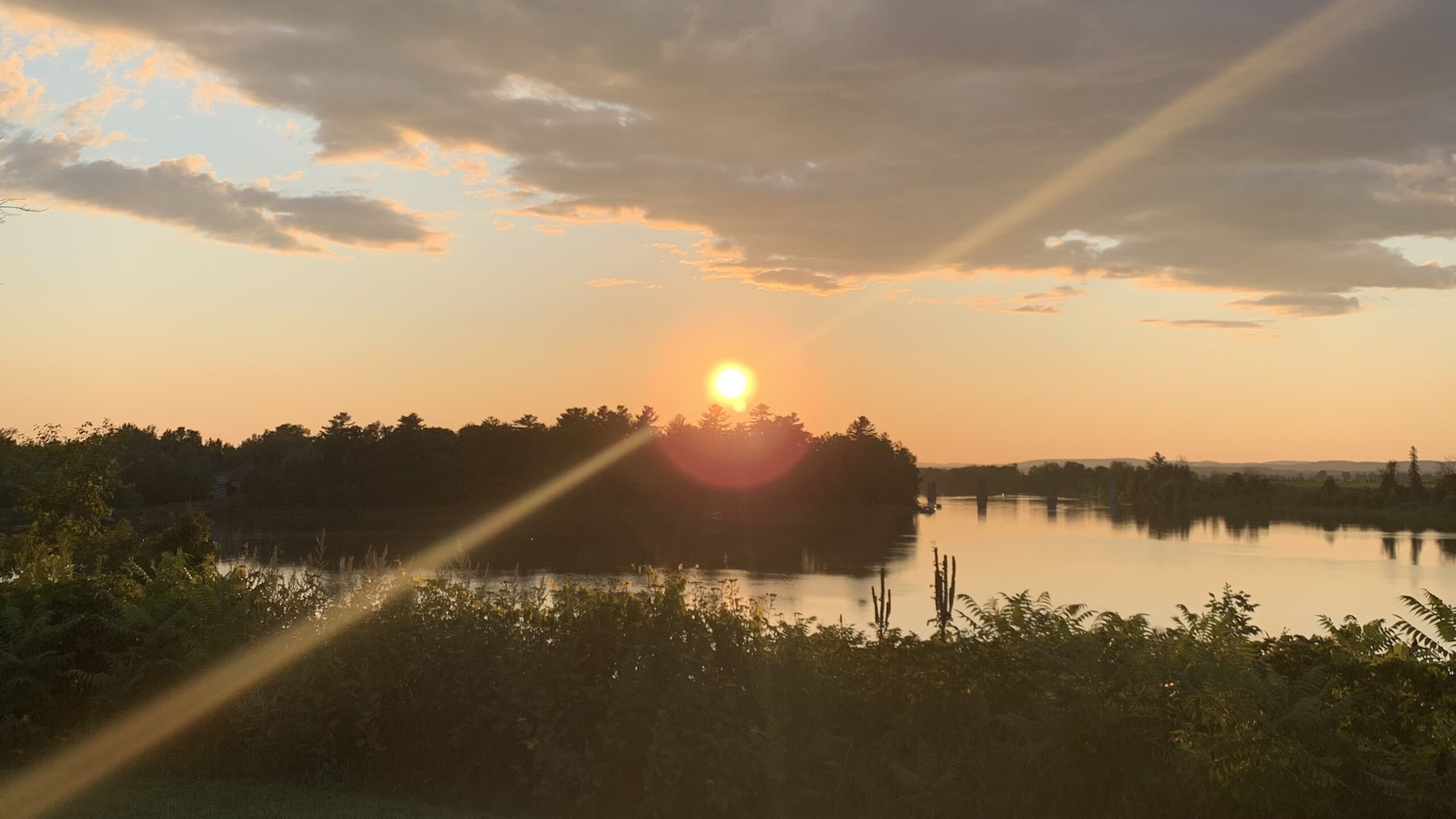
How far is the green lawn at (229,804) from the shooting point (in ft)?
24.7

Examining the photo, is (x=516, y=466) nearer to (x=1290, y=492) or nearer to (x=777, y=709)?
(x=1290, y=492)

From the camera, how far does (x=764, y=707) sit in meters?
8.08

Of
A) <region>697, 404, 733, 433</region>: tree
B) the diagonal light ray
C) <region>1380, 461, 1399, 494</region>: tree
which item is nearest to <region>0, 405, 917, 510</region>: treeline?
<region>697, 404, 733, 433</region>: tree

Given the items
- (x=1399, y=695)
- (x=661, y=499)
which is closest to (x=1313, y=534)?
(x=661, y=499)

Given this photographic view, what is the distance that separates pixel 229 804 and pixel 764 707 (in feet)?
12.8

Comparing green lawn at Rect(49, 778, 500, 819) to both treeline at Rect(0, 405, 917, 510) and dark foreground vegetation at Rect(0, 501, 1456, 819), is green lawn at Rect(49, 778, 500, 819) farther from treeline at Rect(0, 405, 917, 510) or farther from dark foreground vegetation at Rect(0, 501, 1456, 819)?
treeline at Rect(0, 405, 917, 510)

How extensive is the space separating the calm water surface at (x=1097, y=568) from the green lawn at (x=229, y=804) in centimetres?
2089

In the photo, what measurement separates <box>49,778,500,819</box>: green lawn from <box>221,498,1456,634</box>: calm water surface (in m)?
20.9

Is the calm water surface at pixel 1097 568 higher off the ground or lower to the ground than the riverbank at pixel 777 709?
lower

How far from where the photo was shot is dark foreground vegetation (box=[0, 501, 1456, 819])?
7.48m

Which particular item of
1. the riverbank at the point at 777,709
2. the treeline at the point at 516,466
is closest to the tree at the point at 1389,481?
the treeline at the point at 516,466

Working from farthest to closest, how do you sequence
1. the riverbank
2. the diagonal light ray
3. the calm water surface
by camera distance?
1. the calm water surface
2. the diagonal light ray
3. the riverbank

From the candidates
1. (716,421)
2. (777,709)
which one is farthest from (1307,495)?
(777,709)

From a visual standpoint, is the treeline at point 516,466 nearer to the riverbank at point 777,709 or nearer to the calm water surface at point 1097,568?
the calm water surface at point 1097,568
